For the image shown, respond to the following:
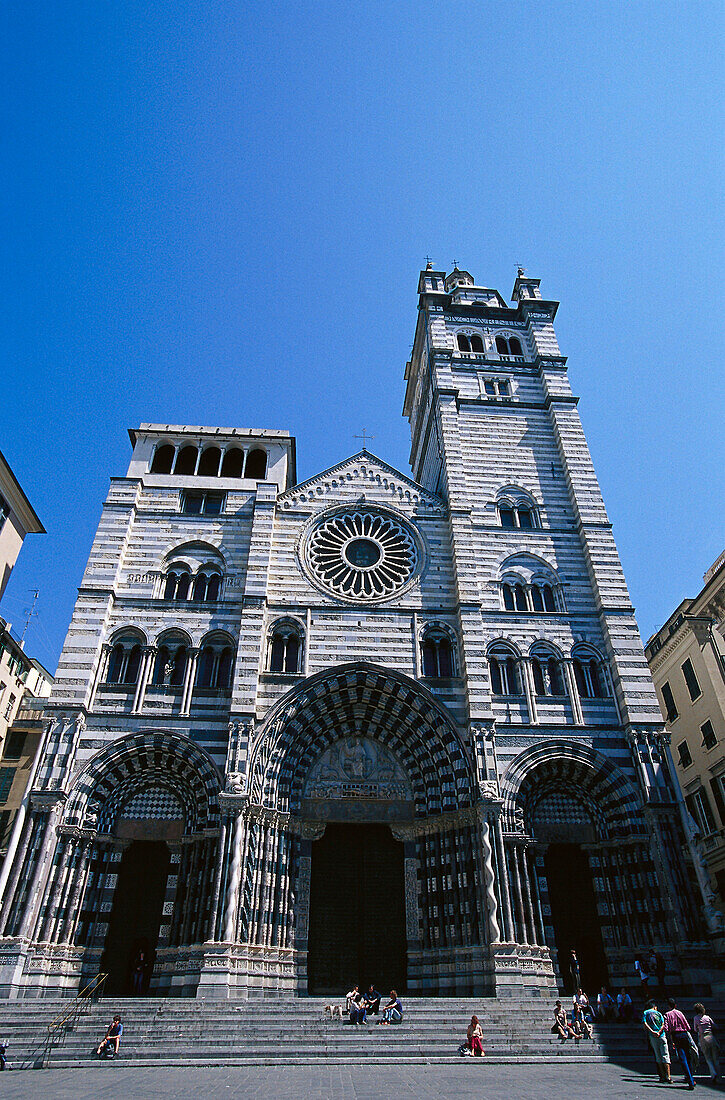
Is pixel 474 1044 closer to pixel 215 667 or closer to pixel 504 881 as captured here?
pixel 504 881

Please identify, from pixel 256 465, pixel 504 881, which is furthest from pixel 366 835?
pixel 256 465

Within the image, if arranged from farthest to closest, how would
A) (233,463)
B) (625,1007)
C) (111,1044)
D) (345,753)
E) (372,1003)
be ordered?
(233,463) < (345,753) < (625,1007) < (372,1003) < (111,1044)

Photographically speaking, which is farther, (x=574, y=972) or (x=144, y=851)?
(x=144, y=851)

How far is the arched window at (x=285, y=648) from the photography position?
21641 millimetres

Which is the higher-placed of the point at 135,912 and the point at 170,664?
the point at 170,664

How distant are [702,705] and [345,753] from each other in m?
14.0

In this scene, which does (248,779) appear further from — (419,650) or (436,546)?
(436,546)

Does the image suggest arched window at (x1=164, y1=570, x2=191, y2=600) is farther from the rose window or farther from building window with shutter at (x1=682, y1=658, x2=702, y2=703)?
building window with shutter at (x1=682, y1=658, x2=702, y2=703)

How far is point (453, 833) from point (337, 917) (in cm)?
416

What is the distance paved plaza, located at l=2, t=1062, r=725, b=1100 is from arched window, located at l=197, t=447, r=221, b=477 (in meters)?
18.8

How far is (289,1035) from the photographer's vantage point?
13.5 meters

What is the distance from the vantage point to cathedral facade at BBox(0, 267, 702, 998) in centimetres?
1769

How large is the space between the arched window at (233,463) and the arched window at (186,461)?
3.81 feet

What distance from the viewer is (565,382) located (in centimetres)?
2955
